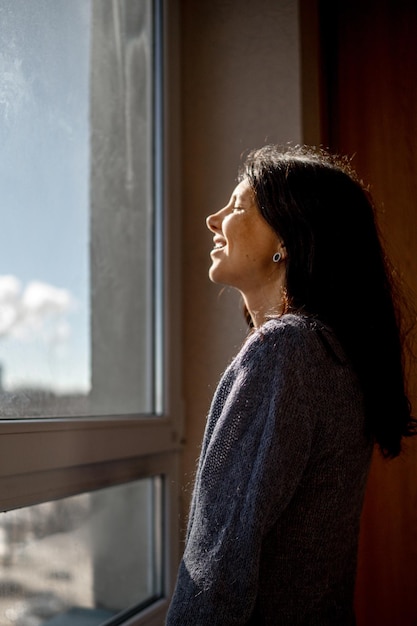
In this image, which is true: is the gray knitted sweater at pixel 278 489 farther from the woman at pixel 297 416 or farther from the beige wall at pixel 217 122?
the beige wall at pixel 217 122

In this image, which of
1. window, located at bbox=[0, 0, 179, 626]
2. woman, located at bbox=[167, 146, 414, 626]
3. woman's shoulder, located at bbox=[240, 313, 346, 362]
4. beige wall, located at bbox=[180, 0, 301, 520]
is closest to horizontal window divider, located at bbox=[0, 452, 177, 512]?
window, located at bbox=[0, 0, 179, 626]

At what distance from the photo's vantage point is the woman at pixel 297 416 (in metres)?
0.92

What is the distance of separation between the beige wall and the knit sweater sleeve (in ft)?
2.28

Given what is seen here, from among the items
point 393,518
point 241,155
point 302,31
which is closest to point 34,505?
point 393,518

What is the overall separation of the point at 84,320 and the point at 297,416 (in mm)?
642

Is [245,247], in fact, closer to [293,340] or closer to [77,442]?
[293,340]

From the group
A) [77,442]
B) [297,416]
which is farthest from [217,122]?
[297,416]

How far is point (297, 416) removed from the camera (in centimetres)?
94

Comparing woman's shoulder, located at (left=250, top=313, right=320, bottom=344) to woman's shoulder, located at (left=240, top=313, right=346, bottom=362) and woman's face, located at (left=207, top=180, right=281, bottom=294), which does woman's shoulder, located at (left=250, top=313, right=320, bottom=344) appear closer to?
woman's shoulder, located at (left=240, top=313, right=346, bottom=362)

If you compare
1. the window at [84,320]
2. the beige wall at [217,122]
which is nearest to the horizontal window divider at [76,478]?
the window at [84,320]

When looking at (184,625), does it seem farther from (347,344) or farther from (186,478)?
(186,478)

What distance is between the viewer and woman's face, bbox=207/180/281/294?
1.20 m

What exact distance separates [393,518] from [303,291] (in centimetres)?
66

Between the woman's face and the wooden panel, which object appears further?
the wooden panel
